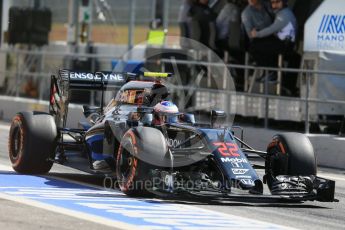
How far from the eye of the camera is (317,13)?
21.0 metres

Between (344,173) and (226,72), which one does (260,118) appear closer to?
(226,72)

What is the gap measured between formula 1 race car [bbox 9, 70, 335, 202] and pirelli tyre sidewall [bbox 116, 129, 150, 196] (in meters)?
0.01

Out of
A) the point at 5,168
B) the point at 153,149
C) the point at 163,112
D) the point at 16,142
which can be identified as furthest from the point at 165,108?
the point at 5,168

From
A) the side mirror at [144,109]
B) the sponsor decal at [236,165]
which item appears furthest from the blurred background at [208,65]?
the sponsor decal at [236,165]

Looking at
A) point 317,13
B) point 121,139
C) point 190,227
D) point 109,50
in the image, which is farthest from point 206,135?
point 109,50

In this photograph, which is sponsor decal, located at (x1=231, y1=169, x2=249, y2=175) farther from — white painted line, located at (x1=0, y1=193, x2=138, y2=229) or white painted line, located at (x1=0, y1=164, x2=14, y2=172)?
white painted line, located at (x1=0, y1=164, x2=14, y2=172)

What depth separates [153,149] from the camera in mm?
12258

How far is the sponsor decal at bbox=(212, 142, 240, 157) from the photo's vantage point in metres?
12.4

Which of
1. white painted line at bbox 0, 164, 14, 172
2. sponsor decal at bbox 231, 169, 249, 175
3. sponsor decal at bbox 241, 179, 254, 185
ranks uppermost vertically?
sponsor decal at bbox 231, 169, 249, 175

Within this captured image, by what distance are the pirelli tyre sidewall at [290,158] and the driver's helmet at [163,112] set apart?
1.33 metres

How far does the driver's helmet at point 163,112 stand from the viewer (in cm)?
1336

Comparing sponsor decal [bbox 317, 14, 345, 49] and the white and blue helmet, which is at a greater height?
sponsor decal [bbox 317, 14, 345, 49]

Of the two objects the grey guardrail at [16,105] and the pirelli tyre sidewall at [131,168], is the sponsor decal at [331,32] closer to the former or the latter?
the grey guardrail at [16,105]

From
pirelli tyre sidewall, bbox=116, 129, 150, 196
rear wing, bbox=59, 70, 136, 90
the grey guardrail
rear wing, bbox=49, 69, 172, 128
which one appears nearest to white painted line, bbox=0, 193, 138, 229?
pirelli tyre sidewall, bbox=116, 129, 150, 196
